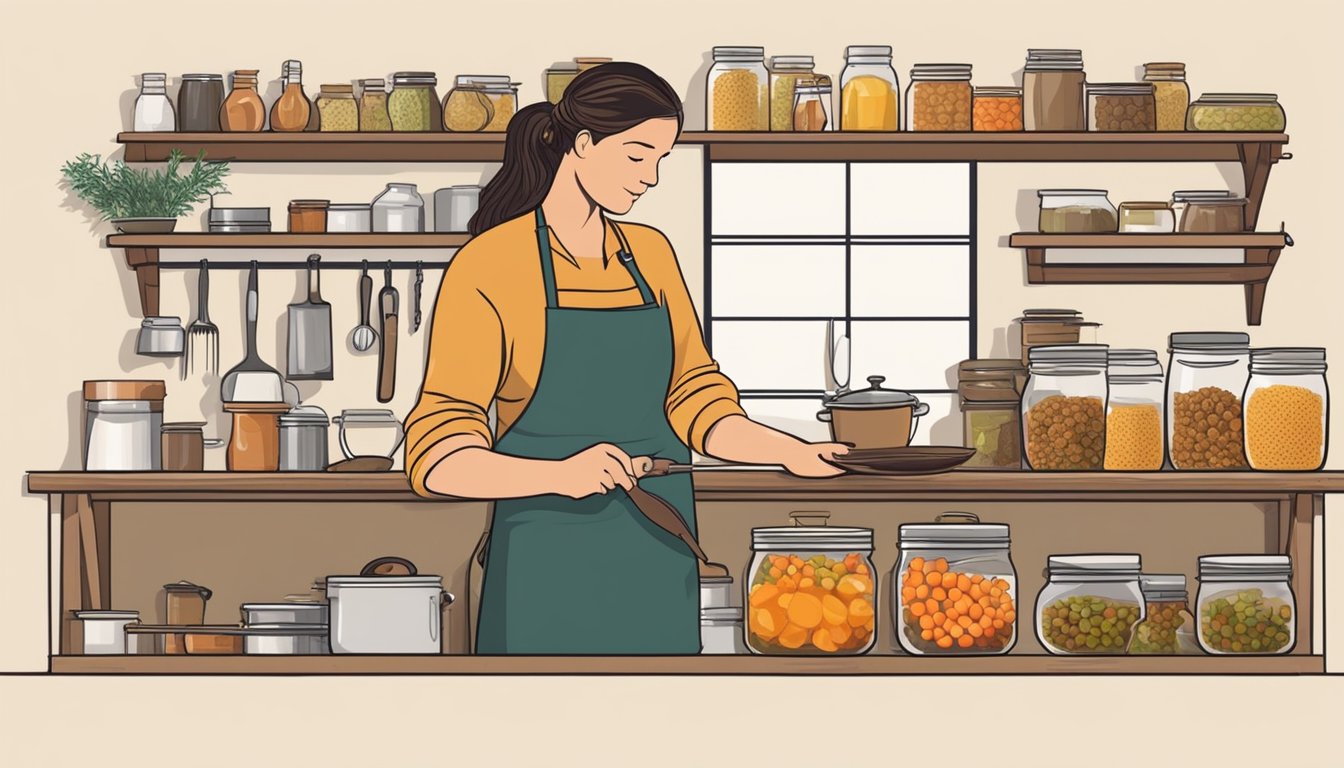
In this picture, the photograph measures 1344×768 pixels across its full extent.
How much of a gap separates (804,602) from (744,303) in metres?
1.27

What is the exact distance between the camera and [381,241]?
143 inches


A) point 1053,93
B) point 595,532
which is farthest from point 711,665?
point 1053,93

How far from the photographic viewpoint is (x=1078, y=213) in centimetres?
364

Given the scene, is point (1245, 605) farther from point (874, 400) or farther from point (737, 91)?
point (737, 91)

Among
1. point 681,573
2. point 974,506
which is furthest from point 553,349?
point 974,506

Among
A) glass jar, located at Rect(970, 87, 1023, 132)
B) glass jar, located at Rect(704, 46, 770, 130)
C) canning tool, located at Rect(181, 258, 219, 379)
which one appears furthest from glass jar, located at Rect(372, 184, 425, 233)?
glass jar, located at Rect(970, 87, 1023, 132)

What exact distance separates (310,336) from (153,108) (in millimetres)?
605

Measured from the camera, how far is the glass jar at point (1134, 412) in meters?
3.10

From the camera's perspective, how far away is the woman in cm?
274

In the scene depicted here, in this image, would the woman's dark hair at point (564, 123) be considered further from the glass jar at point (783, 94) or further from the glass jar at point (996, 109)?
the glass jar at point (996, 109)

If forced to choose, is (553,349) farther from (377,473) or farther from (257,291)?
(257,291)

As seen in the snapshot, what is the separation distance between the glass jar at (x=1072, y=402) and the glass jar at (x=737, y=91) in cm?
89

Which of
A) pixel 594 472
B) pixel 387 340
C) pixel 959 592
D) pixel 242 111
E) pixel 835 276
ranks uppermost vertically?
pixel 242 111

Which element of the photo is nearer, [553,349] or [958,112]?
[553,349]
